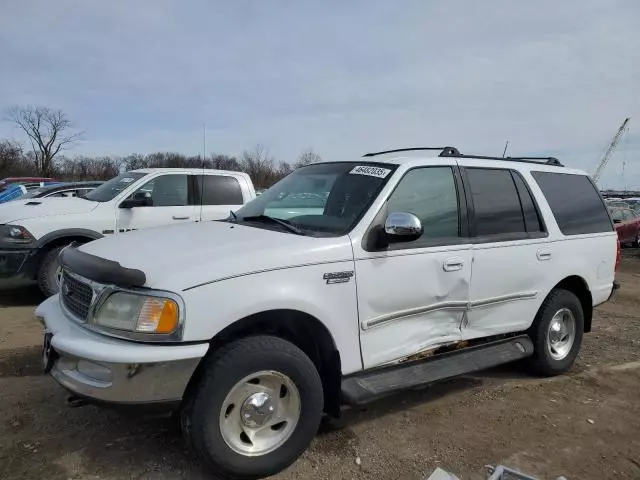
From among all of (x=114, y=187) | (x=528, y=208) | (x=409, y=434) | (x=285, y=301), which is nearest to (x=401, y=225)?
(x=285, y=301)

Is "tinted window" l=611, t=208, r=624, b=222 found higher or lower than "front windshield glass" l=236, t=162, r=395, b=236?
lower

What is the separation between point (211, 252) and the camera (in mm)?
3078

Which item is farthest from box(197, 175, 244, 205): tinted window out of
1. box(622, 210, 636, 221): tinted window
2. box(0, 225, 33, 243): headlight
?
box(622, 210, 636, 221): tinted window

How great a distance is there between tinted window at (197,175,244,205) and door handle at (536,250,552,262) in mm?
5091

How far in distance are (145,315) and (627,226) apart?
17.6 metres

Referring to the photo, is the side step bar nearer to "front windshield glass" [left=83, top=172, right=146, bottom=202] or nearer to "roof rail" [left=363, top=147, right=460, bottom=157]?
"roof rail" [left=363, top=147, right=460, bottom=157]

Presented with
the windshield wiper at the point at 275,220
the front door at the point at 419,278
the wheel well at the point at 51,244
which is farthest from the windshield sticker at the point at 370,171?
the wheel well at the point at 51,244

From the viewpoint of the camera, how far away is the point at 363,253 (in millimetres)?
3416

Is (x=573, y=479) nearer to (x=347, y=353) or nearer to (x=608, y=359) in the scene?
(x=347, y=353)

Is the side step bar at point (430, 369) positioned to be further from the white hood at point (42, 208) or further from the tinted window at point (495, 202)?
the white hood at point (42, 208)

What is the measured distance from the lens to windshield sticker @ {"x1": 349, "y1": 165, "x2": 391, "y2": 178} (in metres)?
3.85

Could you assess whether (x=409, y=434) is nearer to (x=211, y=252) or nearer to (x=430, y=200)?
(x=430, y=200)

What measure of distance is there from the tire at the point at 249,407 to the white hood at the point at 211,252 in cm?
43

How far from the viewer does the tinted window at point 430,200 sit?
12.5ft
